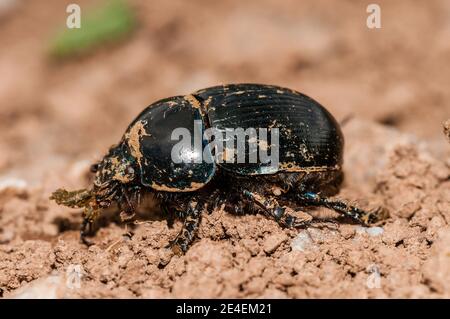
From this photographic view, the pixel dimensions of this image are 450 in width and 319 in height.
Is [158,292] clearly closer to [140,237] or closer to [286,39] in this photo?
[140,237]

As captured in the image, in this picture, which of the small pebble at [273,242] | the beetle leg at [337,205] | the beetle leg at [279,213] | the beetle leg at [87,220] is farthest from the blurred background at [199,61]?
the small pebble at [273,242]

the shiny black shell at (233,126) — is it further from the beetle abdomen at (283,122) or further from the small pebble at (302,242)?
the small pebble at (302,242)

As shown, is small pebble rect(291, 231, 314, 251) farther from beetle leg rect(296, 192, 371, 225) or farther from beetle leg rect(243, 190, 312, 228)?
beetle leg rect(296, 192, 371, 225)

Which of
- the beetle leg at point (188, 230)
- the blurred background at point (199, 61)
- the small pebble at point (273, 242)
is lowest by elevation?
the small pebble at point (273, 242)

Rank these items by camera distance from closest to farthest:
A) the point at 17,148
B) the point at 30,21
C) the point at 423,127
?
the point at 423,127
the point at 17,148
the point at 30,21

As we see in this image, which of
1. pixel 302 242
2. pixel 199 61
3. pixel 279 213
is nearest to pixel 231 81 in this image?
pixel 199 61
